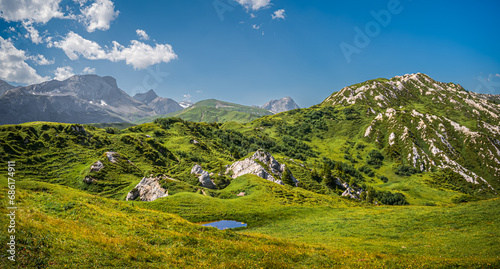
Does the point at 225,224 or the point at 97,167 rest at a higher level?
the point at 97,167

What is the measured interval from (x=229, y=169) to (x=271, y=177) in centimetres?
2299

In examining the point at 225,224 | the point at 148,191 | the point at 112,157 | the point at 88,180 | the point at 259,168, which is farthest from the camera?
the point at 259,168

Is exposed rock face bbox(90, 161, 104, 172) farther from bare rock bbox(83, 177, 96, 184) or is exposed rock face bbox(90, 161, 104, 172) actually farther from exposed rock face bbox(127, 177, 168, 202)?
exposed rock face bbox(127, 177, 168, 202)

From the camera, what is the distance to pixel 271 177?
103 metres

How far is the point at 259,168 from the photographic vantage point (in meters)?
102

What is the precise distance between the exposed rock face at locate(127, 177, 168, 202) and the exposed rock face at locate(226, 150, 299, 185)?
41.8m

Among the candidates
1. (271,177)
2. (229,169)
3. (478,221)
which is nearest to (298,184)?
(271,177)

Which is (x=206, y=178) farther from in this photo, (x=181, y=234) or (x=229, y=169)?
(x=181, y=234)

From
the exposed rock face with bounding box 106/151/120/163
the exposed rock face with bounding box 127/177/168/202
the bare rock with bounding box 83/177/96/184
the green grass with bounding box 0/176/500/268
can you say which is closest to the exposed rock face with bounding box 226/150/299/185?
the exposed rock face with bounding box 127/177/168/202

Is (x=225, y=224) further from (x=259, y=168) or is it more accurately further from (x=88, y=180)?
(x=88, y=180)

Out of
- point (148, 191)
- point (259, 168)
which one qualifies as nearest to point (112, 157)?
point (148, 191)

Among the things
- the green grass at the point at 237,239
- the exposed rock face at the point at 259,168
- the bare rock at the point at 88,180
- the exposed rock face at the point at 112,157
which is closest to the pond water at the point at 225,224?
the green grass at the point at 237,239

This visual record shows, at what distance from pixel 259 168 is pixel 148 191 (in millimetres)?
49121

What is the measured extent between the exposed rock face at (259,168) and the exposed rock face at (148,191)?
137ft
